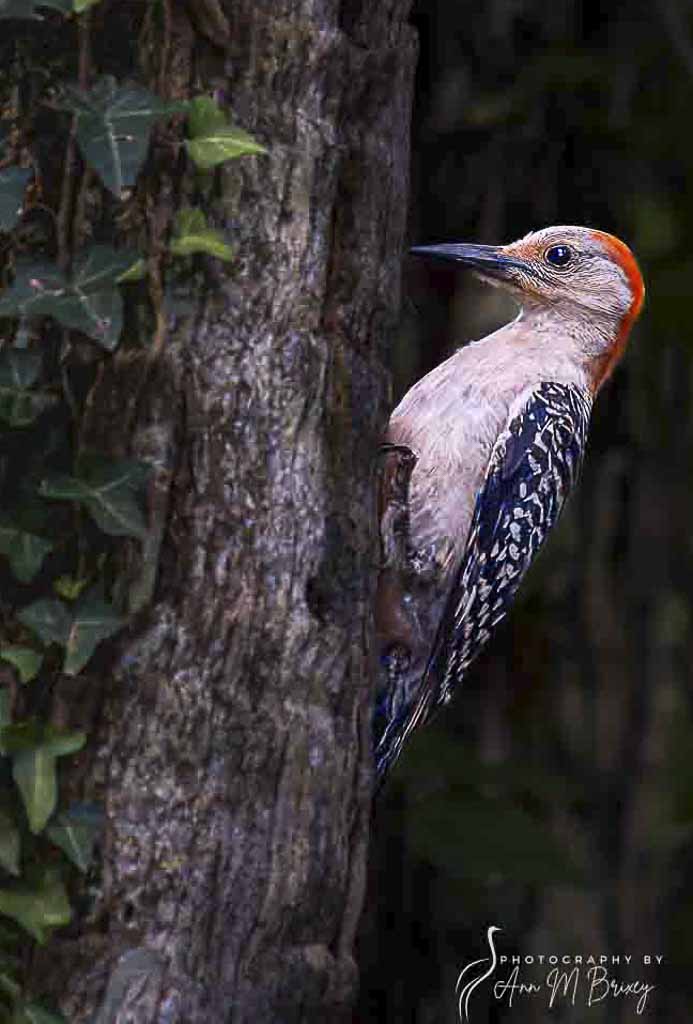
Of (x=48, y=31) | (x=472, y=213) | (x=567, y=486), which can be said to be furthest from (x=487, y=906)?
(x=48, y=31)

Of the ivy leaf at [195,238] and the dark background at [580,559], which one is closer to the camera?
the ivy leaf at [195,238]

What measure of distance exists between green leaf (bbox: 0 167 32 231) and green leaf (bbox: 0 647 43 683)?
641 millimetres

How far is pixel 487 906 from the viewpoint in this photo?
546 cm

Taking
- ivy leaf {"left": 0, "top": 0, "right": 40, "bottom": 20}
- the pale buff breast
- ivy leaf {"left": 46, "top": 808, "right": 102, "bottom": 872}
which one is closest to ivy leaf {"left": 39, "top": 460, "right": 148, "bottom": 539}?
ivy leaf {"left": 46, "top": 808, "right": 102, "bottom": 872}

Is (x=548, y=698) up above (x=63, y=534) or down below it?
below

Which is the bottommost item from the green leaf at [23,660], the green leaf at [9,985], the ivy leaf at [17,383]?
the green leaf at [9,985]

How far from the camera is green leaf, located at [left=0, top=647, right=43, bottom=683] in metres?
2.54

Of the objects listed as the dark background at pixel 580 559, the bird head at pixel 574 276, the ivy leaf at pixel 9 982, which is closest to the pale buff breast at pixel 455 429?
the bird head at pixel 574 276

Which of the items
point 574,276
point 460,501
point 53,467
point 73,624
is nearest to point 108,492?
point 53,467

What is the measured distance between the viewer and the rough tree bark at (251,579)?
2.63m

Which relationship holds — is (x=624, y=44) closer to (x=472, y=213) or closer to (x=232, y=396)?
(x=472, y=213)

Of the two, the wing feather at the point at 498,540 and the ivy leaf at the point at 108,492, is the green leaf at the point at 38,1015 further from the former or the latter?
the wing feather at the point at 498,540

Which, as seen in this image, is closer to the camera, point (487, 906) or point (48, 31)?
point (48, 31)

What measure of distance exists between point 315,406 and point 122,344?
369mm
